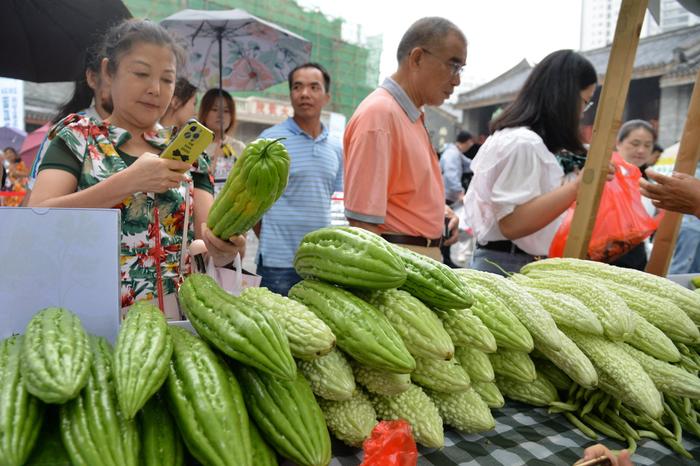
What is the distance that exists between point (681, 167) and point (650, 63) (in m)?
14.0

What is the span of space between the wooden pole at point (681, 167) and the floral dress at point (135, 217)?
7.63 feet

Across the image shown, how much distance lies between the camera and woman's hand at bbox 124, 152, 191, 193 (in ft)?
4.89

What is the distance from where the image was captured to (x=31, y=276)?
1.05m

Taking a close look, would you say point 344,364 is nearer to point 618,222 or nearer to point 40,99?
point 618,222

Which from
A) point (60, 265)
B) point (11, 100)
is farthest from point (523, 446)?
point (11, 100)

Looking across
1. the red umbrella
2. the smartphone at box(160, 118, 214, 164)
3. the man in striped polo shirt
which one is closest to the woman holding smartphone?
the smartphone at box(160, 118, 214, 164)

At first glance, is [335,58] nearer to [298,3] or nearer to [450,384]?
[298,3]

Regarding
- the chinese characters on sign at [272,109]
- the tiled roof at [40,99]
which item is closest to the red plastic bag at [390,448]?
the tiled roof at [40,99]

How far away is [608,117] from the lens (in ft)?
6.67

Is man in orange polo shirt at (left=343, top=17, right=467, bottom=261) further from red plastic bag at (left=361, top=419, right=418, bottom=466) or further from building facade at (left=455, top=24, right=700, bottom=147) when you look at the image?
building facade at (left=455, top=24, right=700, bottom=147)

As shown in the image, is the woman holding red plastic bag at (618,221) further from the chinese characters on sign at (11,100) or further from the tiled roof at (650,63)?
the chinese characters on sign at (11,100)

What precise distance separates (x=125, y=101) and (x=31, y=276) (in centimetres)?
89

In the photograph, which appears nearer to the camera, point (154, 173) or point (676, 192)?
point (154, 173)

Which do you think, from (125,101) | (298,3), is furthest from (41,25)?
(298,3)
